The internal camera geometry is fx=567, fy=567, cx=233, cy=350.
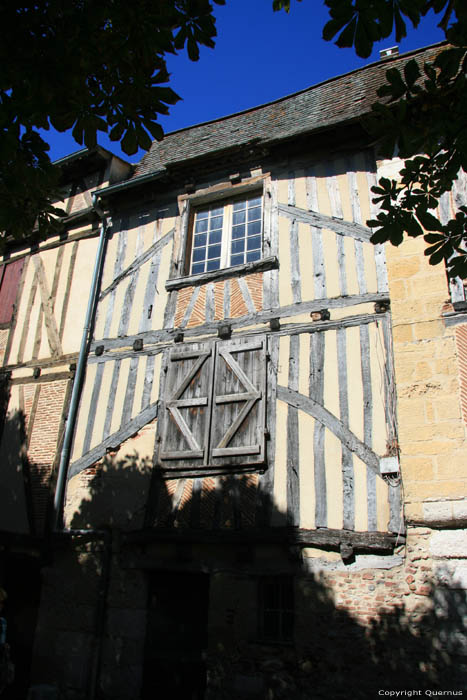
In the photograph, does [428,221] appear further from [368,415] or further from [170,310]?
[170,310]

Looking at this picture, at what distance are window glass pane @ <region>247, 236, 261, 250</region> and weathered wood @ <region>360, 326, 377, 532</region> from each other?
2.03m

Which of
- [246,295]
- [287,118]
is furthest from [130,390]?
[287,118]

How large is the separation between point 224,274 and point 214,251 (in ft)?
2.03

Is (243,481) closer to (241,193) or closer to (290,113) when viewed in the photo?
(241,193)

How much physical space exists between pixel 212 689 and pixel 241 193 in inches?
240

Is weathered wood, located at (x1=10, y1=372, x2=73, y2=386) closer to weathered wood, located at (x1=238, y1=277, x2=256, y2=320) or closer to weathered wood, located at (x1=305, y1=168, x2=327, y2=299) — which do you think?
weathered wood, located at (x1=238, y1=277, x2=256, y2=320)

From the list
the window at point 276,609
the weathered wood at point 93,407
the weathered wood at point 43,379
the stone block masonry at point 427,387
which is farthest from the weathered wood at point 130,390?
the stone block masonry at point 427,387

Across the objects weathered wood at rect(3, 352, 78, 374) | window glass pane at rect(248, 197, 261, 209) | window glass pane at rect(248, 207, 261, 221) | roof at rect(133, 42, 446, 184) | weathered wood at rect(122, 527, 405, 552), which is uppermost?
roof at rect(133, 42, 446, 184)

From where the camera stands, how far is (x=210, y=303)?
7.33m

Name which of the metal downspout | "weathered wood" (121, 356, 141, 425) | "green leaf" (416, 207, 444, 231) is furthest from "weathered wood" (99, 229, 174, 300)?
"green leaf" (416, 207, 444, 231)

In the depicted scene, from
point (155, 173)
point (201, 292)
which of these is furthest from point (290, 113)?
point (201, 292)

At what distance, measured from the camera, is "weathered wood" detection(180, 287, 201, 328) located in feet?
24.2

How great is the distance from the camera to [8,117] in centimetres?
350

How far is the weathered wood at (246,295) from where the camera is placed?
703 centimetres
